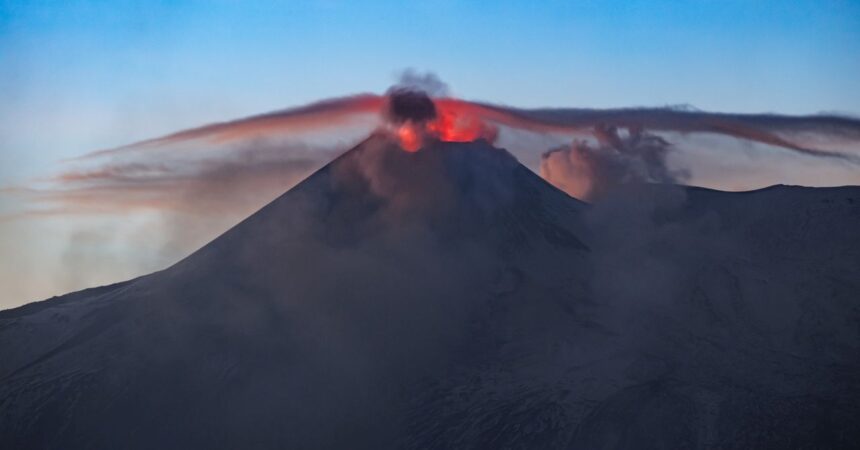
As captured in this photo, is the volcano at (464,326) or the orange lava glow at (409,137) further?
the orange lava glow at (409,137)

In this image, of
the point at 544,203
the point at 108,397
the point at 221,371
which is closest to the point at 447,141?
the point at 544,203

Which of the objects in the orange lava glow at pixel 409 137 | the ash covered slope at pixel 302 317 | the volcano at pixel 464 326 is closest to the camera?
the volcano at pixel 464 326

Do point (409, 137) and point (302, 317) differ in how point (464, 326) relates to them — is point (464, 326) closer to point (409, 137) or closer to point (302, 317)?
point (302, 317)

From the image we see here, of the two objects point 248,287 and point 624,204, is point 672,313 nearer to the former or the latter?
point 624,204

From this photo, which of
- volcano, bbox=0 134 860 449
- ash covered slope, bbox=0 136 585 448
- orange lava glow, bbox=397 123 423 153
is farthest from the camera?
orange lava glow, bbox=397 123 423 153

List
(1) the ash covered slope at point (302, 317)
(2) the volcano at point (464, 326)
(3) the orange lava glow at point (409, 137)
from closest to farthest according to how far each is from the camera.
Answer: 1. (2) the volcano at point (464, 326)
2. (1) the ash covered slope at point (302, 317)
3. (3) the orange lava glow at point (409, 137)

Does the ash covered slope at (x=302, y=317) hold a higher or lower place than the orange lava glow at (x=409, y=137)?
lower

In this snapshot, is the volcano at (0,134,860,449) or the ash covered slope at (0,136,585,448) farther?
the ash covered slope at (0,136,585,448)

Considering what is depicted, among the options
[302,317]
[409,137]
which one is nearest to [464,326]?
[302,317]
